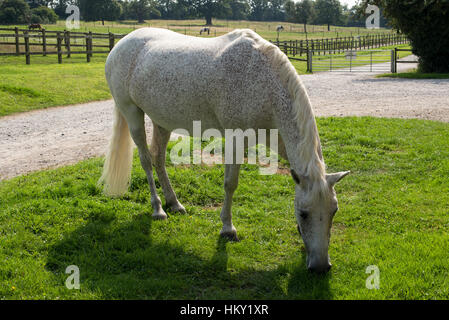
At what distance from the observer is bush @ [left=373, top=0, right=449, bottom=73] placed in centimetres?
1733

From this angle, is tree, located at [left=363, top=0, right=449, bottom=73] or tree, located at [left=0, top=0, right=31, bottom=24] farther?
tree, located at [left=0, top=0, right=31, bottom=24]

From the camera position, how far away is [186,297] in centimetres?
332

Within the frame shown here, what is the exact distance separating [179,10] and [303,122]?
4122 inches

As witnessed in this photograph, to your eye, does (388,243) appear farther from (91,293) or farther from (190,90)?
(91,293)

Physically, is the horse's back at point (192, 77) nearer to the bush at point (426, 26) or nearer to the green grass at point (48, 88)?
the green grass at point (48, 88)

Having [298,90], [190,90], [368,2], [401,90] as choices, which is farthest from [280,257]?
[368,2]

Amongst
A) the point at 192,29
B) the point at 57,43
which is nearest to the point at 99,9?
the point at 192,29

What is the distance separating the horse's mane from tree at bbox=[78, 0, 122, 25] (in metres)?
68.5

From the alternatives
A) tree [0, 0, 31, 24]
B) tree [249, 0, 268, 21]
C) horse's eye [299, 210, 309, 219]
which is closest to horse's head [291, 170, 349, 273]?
horse's eye [299, 210, 309, 219]

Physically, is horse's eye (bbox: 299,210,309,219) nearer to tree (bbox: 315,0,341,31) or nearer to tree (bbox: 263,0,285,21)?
tree (bbox: 315,0,341,31)

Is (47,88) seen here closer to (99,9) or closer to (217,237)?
(217,237)

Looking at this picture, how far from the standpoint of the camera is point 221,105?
396 cm

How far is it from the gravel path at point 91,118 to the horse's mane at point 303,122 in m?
4.50
